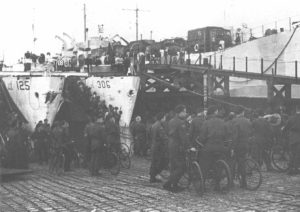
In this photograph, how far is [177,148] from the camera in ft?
28.5

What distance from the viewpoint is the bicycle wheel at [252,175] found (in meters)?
8.79

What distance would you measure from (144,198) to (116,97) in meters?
13.7

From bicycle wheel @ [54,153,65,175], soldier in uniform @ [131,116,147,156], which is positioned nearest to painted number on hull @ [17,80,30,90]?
soldier in uniform @ [131,116,147,156]

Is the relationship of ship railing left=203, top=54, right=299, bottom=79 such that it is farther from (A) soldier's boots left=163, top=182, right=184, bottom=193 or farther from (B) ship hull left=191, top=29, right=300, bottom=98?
(A) soldier's boots left=163, top=182, right=184, bottom=193

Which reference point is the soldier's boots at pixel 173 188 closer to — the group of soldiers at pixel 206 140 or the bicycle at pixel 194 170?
the group of soldiers at pixel 206 140

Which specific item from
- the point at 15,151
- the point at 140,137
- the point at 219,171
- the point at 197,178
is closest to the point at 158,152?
the point at 197,178

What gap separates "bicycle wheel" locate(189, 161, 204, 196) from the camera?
26.8 feet

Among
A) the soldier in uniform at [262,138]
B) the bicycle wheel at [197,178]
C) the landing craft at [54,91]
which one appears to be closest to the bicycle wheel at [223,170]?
the bicycle wheel at [197,178]

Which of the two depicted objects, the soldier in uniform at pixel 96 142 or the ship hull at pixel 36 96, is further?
the ship hull at pixel 36 96

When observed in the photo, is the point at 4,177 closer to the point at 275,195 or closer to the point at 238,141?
the point at 238,141

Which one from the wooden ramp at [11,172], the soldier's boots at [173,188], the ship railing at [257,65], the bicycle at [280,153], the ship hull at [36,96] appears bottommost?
the wooden ramp at [11,172]

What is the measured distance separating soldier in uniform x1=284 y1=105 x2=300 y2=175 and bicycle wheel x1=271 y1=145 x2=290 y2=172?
32.8 inches

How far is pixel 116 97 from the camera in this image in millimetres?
21562

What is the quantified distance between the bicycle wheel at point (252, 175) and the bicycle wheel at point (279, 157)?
95.2 inches
